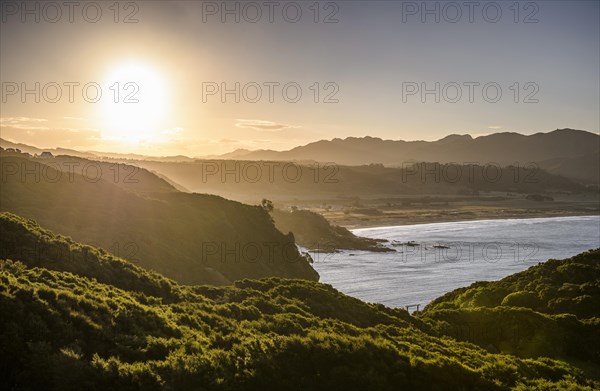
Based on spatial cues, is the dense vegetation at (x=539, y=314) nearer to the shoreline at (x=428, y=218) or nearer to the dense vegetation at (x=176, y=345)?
the dense vegetation at (x=176, y=345)

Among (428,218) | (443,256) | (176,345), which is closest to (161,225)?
(176,345)

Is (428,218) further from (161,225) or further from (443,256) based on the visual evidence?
(161,225)

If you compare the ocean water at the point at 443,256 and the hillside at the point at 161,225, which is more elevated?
the hillside at the point at 161,225

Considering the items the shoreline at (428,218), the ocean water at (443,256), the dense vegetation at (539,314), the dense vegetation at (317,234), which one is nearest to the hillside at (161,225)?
the ocean water at (443,256)

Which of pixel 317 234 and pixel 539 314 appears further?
pixel 317 234

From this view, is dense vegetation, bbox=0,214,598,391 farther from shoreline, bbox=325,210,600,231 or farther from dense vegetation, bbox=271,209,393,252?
shoreline, bbox=325,210,600,231

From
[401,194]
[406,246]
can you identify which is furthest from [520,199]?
[406,246]

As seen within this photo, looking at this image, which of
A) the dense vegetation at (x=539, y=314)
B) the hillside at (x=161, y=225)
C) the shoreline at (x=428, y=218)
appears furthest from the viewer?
the shoreline at (x=428, y=218)
